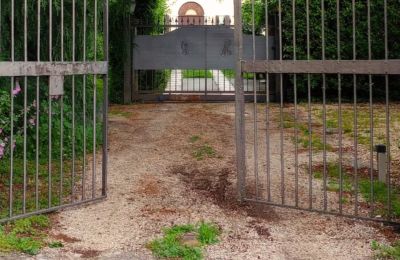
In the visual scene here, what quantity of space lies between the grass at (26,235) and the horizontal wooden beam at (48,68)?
1222mm

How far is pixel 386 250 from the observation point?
4184 mm

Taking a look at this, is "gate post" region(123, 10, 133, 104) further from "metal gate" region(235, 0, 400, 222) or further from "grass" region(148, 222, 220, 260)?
"grass" region(148, 222, 220, 260)

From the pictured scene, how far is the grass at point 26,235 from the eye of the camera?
4.16 meters

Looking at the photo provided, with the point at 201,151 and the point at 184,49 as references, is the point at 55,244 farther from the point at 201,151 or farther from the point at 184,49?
the point at 184,49

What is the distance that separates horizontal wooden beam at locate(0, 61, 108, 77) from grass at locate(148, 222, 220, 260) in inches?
65.4

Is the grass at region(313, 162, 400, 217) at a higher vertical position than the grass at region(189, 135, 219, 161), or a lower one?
lower

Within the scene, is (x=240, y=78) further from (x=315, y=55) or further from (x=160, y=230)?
(x=315, y=55)

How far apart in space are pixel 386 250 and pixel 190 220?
1.65 m

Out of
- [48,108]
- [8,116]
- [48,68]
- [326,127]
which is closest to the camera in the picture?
[48,68]

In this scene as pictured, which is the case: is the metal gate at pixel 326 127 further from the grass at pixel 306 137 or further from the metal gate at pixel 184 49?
the metal gate at pixel 184 49

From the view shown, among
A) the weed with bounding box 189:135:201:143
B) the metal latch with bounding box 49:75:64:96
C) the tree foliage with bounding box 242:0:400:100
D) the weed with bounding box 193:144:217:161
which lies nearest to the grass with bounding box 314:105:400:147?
the tree foliage with bounding box 242:0:400:100

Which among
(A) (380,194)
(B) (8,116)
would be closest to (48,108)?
(B) (8,116)

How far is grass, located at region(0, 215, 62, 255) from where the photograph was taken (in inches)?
164

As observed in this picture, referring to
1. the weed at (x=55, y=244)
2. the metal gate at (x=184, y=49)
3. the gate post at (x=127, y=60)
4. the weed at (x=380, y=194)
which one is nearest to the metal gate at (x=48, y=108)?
the weed at (x=55, y=244)
